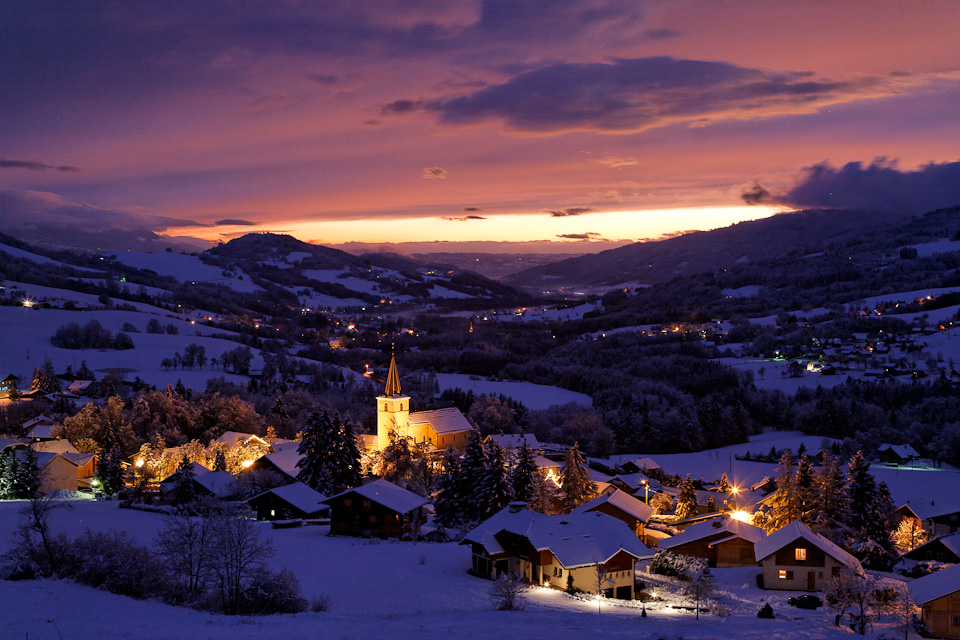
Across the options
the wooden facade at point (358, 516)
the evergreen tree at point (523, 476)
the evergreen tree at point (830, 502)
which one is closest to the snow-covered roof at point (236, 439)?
the wooden facade at point (358, 516)

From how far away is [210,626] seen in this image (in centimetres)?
1977

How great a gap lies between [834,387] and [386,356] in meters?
85.4

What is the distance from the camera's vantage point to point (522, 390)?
382 ft

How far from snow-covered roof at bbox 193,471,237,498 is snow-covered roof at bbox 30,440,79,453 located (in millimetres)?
18901

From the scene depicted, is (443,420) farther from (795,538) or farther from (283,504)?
(795,538)

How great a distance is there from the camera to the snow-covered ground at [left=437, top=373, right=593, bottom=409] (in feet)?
355

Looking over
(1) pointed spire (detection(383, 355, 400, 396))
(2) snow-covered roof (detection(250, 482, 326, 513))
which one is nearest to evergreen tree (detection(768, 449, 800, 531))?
(2) snow-covered roof (detection(250, 482, 326, 513))

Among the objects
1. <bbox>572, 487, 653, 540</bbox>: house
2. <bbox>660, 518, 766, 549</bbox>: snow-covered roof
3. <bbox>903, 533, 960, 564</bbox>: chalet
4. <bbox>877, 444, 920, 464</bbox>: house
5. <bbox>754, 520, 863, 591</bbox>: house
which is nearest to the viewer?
<bbox>754, 520, 863, 591</bbox>: house

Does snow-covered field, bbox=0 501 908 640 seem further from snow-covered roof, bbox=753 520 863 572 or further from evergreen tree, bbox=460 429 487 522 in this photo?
evergreen tree, bbox=460 429 487 522

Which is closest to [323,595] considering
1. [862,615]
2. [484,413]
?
[862,615]

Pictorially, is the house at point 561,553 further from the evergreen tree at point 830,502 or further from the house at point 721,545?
the evergreen tree at point 830,502

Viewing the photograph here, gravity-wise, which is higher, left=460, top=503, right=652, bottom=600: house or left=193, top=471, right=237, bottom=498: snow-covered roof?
left=460, top=503, right=652, bottom=600: house

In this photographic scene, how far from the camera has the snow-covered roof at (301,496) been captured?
4658 cm

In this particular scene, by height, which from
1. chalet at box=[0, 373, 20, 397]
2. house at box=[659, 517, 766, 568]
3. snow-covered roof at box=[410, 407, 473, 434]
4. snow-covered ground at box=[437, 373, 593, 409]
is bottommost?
snow-covered ground at box=[437, 373, 593, 409]
